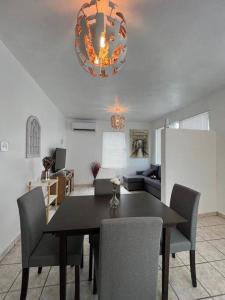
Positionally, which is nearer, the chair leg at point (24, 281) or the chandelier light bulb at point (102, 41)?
the chandelier light bulb at point (102, 41)

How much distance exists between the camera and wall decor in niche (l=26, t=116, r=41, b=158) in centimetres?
269

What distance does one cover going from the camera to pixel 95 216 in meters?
1.42

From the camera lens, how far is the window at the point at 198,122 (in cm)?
384

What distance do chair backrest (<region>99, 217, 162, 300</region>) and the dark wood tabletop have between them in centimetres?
25

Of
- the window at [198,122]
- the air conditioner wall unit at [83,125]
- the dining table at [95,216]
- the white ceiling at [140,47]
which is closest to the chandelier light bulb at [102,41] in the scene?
the white ceiling at [140,47]

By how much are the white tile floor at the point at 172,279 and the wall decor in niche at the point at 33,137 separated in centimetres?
147

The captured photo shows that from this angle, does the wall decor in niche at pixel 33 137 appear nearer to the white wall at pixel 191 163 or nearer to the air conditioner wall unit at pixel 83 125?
the white wall at pixel 191 163

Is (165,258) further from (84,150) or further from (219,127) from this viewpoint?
(84,150)

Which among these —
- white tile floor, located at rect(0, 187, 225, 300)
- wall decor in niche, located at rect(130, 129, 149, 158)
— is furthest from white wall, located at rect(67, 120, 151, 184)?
white tile floor, located at rect(0, 187, 225, 300)

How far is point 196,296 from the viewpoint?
1.49 m

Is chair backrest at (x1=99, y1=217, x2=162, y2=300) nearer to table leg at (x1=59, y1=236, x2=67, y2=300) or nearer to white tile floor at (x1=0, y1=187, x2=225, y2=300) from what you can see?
table leg at (x1=59, y1=236, x2=67, y2=300)

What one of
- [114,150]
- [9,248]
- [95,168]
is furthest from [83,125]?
[9,248]

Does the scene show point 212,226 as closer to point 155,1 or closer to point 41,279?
point 41,279

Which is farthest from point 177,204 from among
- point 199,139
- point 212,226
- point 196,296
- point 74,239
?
point 199,139
